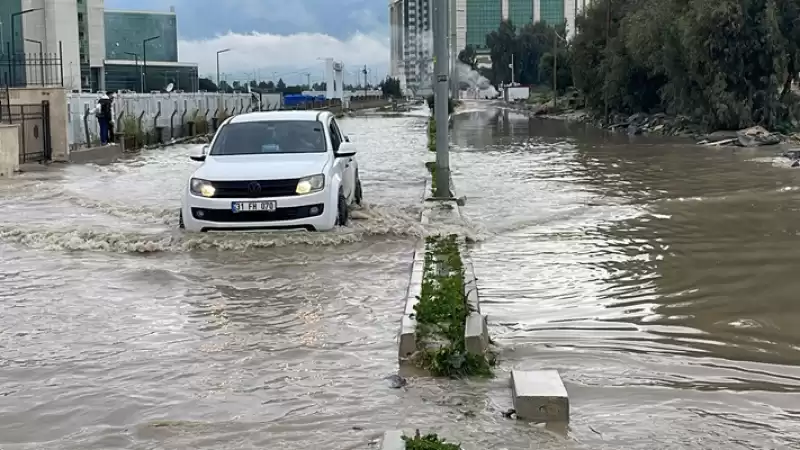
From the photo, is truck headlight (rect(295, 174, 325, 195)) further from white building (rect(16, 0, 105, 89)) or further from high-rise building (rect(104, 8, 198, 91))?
high-rise building (rect(104, 8, 198, 91))

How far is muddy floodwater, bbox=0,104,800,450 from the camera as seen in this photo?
17.0 ft

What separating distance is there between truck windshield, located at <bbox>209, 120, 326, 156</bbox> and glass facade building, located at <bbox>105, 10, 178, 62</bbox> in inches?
3949

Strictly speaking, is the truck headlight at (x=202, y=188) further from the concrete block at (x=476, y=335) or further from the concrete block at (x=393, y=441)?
the concrete block at (x=393, y=441)

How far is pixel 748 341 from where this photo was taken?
684 cm

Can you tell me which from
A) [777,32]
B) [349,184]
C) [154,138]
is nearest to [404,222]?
[349,184]

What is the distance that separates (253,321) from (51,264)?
381 cm

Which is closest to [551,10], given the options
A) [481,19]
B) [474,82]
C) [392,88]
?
[481,19]

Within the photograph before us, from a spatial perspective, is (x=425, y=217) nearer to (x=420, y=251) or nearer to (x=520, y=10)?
(x=420, y=251)

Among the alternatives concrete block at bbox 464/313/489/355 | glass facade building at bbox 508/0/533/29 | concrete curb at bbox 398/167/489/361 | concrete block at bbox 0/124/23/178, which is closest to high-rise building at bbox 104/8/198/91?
glass facade building at bbox 508/0/533/29

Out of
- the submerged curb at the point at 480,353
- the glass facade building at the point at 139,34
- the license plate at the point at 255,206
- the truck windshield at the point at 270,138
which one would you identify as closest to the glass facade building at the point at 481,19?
the glass facade building at the point at 139,34

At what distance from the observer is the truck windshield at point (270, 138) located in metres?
12.5

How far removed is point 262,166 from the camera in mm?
11438

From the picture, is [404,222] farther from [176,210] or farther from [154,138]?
[154,138]

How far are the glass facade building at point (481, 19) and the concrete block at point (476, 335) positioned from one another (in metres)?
148
